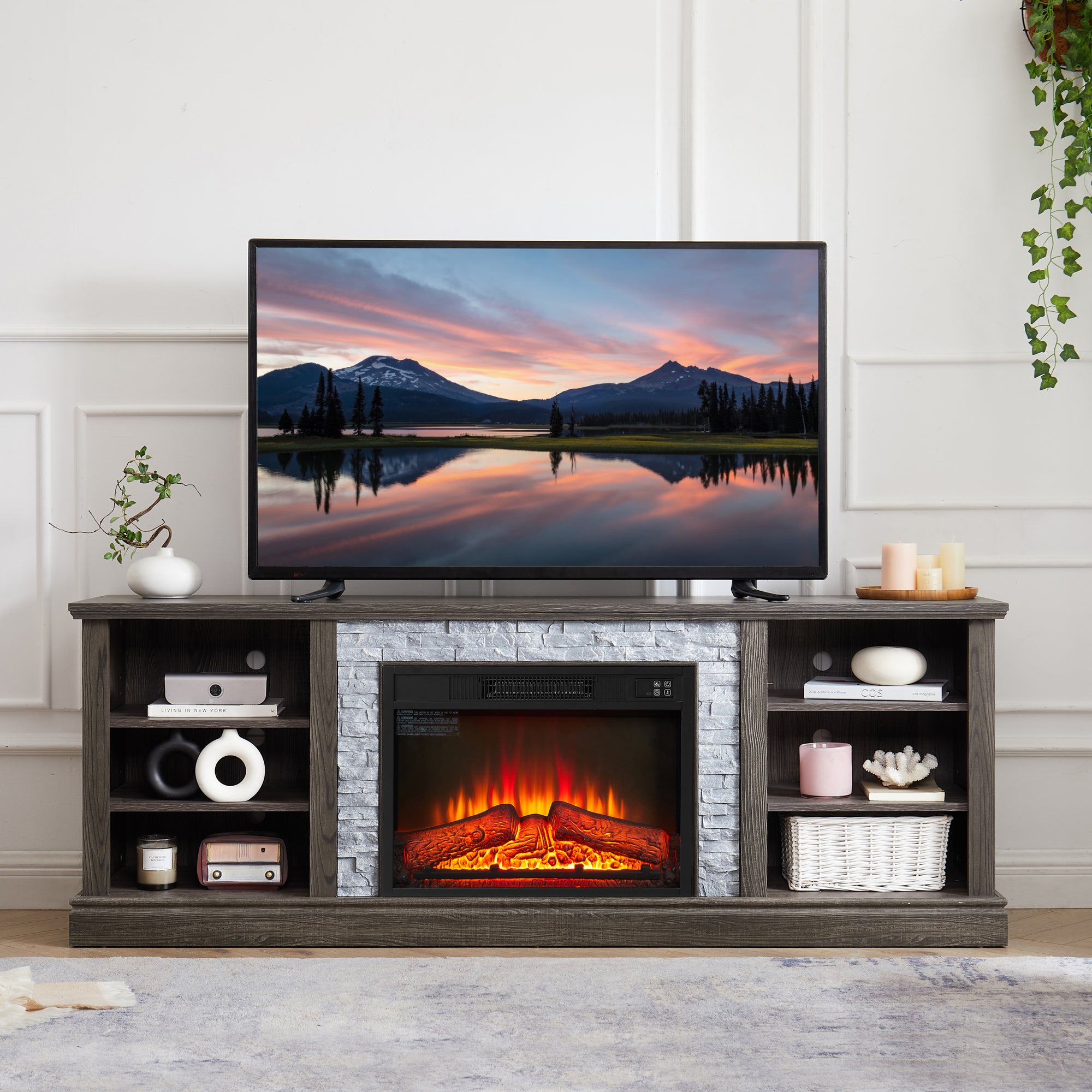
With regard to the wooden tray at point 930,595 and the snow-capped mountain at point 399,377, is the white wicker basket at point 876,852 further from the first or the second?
the snow-capped mountain at point 399,377

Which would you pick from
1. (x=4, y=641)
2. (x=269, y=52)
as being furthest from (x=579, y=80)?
(x=4, y=641)

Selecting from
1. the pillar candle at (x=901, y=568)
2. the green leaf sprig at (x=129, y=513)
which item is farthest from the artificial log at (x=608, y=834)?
the green leaf sprig at (x=129, y=513)

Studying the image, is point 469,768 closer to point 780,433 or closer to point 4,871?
point 780,433

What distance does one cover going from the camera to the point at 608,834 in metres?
2.54

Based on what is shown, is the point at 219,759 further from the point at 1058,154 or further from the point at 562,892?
the point at 1058,154

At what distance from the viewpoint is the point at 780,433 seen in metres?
2.61

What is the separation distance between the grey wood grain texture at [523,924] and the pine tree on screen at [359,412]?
1.17m

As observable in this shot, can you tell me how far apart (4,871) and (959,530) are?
2.86 meters

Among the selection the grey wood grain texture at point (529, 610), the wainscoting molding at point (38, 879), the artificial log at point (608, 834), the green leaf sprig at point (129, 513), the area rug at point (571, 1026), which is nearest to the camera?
the area rug at point (571, 1026)

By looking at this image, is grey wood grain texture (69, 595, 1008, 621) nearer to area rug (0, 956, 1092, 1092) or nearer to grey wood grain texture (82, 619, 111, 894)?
grey wood grain texture (82, 619, 111, 894)

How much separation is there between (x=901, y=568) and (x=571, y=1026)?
4.50ft

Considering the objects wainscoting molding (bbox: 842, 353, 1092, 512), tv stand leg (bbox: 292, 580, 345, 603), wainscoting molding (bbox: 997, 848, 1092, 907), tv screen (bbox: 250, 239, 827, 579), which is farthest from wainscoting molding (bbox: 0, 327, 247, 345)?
wainscoting molding (bbox: 997, 848, 1092, 907)

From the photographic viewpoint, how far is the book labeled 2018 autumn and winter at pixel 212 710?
2.49 m

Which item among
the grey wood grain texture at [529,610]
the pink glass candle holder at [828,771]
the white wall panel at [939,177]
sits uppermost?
the white wall panel at [939,177]
